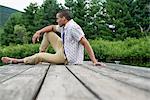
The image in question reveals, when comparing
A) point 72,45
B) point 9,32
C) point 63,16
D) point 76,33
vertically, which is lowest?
point 72,45

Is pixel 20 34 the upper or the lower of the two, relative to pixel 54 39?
upper

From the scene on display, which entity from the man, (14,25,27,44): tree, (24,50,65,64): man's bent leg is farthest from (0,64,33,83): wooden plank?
(14,25,27,44): tree

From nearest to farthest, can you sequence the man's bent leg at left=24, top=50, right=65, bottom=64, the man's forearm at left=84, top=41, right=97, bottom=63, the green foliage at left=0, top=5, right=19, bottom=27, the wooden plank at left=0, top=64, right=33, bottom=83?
1. the wooden plank at left=0, top=64, right=33, bottom=83
2. the man's forearm at left=84, top=41, right=97, bottom=63
3. the man's bent leg at left=24, top=50, right=65, bottom=64
4. the green foliage at left=0, top=5, right=19, bottom=27

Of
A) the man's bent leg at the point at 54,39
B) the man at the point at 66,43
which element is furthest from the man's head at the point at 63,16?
the man's bent leg at the point at 54,39

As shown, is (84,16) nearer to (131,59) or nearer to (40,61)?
(131,59)

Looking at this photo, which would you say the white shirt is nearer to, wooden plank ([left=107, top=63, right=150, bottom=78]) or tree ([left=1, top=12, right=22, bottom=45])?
wooden plank ([left=107, top=63, right=150, bottom=78])

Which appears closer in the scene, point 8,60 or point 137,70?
point 137,70

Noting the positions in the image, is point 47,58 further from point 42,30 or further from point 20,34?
point 20,34

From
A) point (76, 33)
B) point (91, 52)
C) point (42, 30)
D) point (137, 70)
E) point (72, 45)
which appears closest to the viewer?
point (137, 70)

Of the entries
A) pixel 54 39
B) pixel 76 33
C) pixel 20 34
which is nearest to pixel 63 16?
pixel 76 33

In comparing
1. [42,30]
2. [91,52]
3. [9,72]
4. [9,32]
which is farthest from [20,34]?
[9,72]

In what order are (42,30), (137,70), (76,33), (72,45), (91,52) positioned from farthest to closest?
(42,30), (72,45), (76,33), (91,52), (137,70)

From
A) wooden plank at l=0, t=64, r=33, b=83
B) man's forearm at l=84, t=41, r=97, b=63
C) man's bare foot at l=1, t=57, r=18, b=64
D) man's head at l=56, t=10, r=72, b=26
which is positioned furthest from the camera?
man's bare foot at l=1, t=57, r=18, b=64

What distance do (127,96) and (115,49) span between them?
15653 millimetres
